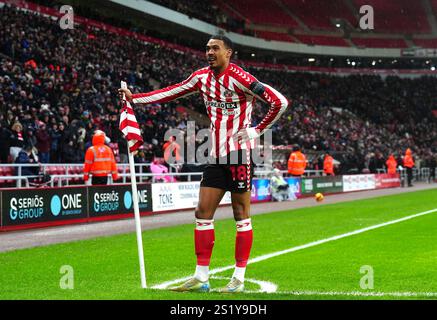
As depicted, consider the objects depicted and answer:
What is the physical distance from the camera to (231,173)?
6.84m

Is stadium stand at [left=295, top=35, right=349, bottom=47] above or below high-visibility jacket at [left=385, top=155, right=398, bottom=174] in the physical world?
above

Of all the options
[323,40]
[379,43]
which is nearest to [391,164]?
[323,40]

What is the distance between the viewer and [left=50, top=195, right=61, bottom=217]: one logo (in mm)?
16688

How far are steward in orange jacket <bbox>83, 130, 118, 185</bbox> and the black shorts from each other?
36.3 feet

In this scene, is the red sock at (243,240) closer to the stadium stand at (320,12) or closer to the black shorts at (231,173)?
the black shorts at (231,173)

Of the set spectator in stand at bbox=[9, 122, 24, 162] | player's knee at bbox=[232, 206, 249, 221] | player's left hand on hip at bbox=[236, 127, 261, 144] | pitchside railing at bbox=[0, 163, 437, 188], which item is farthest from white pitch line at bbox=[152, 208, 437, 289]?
spectator in stand at bbox=[9, 122, 24, 162]

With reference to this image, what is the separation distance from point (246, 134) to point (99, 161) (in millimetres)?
11848

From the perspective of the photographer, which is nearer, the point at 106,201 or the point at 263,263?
the point at 263,263

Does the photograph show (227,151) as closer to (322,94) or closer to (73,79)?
(73,79)

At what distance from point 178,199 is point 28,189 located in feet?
23.0

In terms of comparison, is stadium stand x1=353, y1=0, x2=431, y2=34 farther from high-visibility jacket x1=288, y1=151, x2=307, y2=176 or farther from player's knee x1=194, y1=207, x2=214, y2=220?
player's knee x1=194, y1=207, x2=214, y2=220

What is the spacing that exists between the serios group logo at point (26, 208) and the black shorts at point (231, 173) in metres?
9.61
